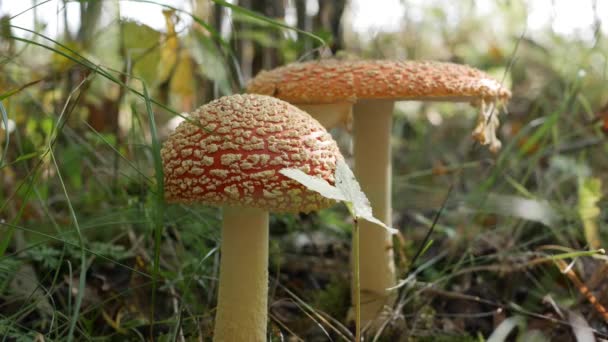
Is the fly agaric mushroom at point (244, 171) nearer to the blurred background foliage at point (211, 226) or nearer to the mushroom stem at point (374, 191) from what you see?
the blurred background foliage at point (211, 226)

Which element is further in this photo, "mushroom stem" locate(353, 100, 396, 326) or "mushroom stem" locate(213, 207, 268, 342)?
"mushroom stem" locate(353, 100, 396, 326)

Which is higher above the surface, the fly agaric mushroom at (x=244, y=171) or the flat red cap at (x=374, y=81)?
the flat red cap at (x=374, y=81)

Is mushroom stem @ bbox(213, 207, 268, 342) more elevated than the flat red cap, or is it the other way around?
the flat red cap

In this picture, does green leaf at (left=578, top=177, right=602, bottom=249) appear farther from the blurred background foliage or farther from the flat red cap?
the flat red cap

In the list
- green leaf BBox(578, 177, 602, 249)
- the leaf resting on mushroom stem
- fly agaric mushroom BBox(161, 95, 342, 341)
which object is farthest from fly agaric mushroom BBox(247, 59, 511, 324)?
the leaf resting on mushroom stem

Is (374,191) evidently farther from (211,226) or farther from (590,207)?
(590,207)

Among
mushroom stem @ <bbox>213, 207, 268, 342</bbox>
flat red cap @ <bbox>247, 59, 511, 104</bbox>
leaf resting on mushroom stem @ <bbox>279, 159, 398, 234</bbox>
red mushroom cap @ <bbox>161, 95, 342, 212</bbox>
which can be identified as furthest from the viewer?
flat red cap @ <bbox>247, 59, 511, 104</bbox>

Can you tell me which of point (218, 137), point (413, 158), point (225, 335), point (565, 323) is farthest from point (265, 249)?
point (413, 158)

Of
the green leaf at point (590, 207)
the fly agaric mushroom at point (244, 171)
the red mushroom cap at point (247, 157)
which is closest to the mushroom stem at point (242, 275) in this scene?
the fly agaric mushroom at point (244, 171)
